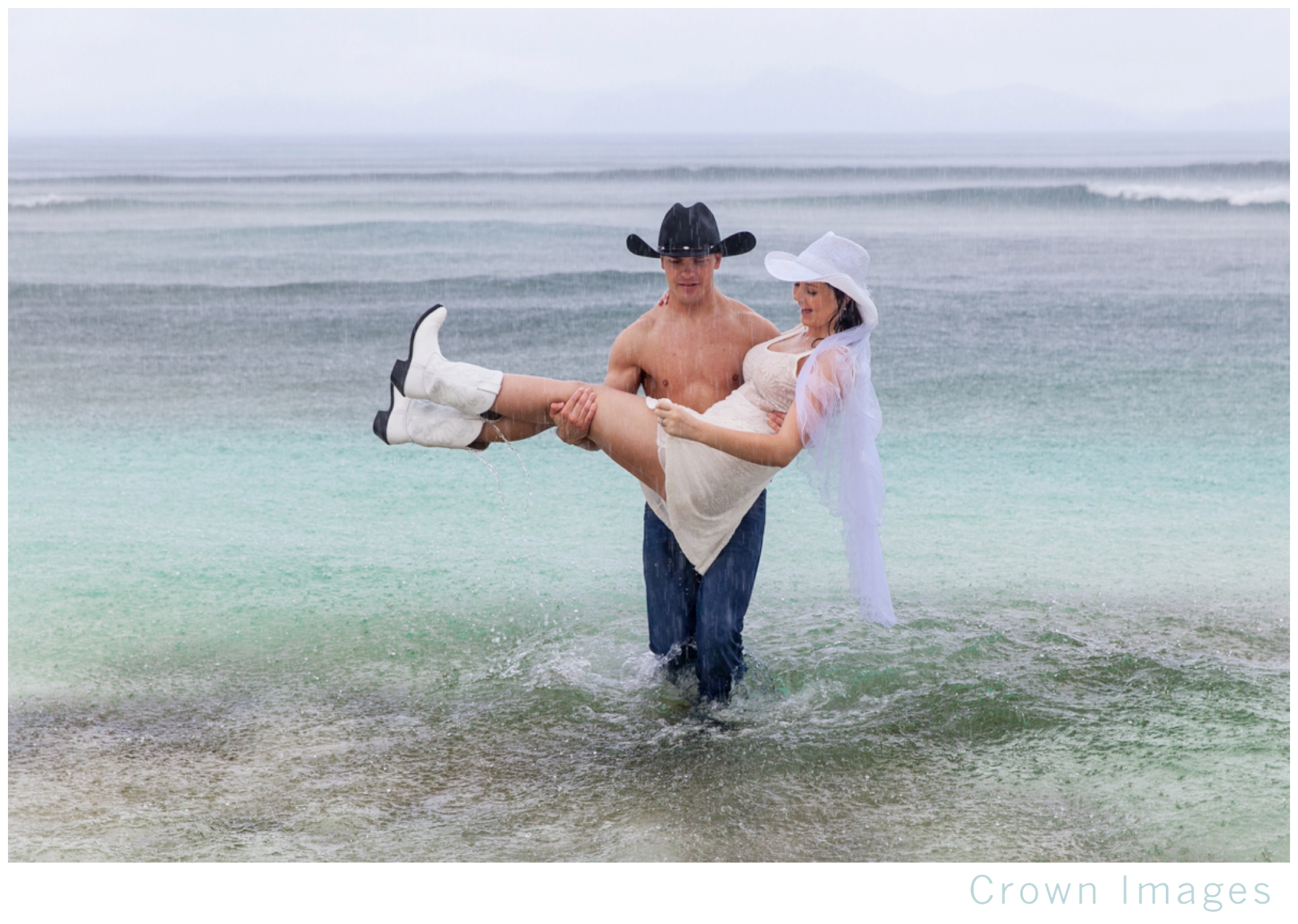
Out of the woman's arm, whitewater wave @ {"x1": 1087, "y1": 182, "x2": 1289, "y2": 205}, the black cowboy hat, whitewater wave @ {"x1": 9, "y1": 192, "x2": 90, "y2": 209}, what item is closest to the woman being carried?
the woman's arm

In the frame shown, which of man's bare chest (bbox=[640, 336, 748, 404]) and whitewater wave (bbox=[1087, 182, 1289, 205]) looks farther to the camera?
whitewater wave (bbox=[1087, 182, 1289, 205])

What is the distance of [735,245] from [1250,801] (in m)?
2.45

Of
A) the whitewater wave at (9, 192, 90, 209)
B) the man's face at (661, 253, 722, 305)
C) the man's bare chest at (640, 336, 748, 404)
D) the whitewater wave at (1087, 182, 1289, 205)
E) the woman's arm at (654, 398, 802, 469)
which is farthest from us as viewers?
the whitewater wave at (1087, 182, 1289, 205)

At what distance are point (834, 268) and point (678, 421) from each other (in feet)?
2.27

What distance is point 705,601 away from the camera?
4.34 metres

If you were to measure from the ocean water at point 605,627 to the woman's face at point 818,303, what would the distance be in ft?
4.83

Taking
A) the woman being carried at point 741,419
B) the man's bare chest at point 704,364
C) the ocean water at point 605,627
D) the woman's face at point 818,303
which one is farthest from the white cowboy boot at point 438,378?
the ocean water at point 605,627

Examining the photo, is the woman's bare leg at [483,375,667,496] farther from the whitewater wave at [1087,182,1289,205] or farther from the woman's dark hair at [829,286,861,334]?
the whitewater wave at [1087,182,1289,205]

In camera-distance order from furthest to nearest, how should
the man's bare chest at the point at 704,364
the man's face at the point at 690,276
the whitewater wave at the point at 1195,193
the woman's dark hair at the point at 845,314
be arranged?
the whitewater wave at the point at 1195,193 → the man's bare chest at the point at 704,364 → the man's face at the point at 690,276 → the woman's dark hair at the point at 845,314

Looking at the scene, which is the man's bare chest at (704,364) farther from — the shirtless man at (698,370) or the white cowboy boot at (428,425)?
the white cowboy boot at (428,425)

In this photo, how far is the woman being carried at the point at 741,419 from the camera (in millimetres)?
3932

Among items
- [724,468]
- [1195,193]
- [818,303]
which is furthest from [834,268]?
[1195,193]

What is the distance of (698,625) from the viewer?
4.41 meters

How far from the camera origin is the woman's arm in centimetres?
389
